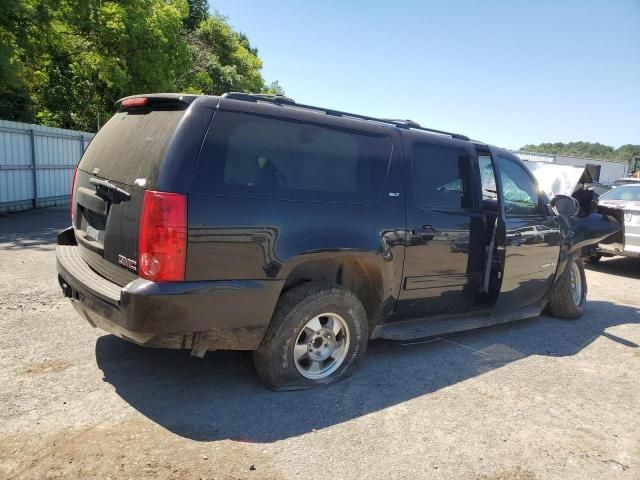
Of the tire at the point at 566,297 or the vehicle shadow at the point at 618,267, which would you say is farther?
the vehicle shadow at the point at 618,267

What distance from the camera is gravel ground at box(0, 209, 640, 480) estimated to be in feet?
9.07

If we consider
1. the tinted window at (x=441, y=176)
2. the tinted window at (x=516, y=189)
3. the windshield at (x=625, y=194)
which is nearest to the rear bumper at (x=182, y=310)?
the tinted window at (x=441, y=176)

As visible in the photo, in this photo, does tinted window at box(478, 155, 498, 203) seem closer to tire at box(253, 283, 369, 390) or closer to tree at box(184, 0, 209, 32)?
tire at box(253, 283, 369, 390)

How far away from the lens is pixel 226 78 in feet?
103

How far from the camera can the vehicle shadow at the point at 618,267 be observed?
9.81m

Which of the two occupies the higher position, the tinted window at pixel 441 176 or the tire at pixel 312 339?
the tinted window at pixel 441 176

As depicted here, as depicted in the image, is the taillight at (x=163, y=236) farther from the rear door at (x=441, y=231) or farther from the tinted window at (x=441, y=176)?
the tinted window at (x=441, y=176)

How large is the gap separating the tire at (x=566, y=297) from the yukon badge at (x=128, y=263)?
15.4 feet

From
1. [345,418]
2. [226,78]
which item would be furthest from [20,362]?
[226,78]

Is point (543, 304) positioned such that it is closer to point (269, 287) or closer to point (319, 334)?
point (319, 334)

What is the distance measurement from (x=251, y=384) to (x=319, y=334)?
2.04ft

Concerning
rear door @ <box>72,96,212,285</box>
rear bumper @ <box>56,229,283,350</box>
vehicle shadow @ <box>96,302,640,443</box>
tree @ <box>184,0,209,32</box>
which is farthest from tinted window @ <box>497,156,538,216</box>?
tree @ <box>184,0,209,32</box>

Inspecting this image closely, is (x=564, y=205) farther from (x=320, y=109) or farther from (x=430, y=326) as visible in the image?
(x=320, y=109)

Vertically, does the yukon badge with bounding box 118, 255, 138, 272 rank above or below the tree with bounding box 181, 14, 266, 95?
below
